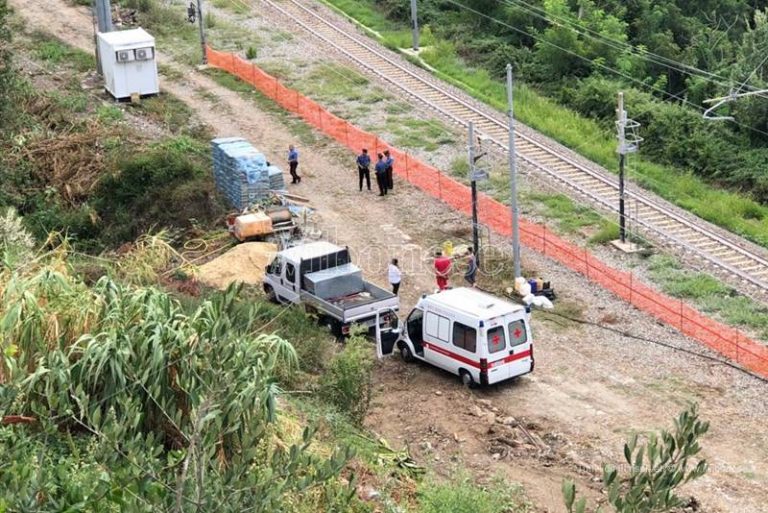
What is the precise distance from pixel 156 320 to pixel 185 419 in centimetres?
128

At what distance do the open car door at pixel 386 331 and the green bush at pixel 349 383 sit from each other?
4104 millimetres

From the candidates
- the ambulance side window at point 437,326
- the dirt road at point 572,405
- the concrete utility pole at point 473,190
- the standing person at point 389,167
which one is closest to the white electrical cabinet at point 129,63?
the standing person at point 389,167

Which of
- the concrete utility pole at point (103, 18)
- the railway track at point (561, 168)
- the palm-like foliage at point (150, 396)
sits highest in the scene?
the palm-like foliage at point (150, 396)

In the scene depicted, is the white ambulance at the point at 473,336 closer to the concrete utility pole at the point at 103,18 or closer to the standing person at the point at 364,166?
the standing person at the point at 364,166

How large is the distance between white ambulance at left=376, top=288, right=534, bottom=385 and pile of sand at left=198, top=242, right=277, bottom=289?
6.07m

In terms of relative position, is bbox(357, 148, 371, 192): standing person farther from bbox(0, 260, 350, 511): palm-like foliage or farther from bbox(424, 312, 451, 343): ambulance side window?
bbox(0, 260, 350, 511): palm-like foliage

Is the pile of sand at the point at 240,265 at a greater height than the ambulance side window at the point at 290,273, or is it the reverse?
the ambulance side window at the point at 290,273

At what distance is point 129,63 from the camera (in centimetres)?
4312

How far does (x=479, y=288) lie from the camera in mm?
29922

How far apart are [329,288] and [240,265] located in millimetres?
4219

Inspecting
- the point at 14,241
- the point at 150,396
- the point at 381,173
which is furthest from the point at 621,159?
the point at 150,396

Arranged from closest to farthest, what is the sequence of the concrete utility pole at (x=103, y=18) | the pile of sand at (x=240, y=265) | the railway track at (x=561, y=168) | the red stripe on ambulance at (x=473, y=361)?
the red stripe on ambulance at (x=473, y=361) → the pile of sand at (x=240, y=265) → the railway track at (x=561, y=168) → the concrete utility pole at (x=103, y=18)

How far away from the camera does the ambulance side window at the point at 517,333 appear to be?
23.8 m

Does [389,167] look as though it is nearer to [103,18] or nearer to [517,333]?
[517,333]
